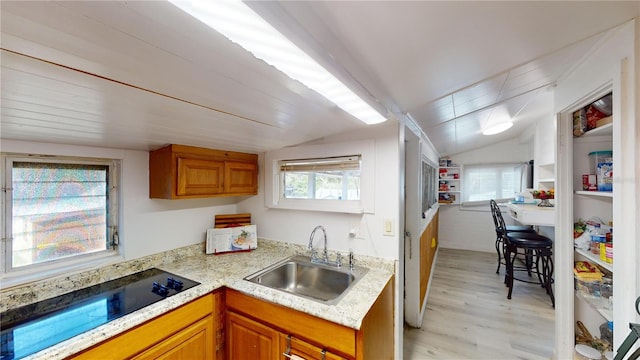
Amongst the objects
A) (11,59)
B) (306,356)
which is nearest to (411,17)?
(11,59)

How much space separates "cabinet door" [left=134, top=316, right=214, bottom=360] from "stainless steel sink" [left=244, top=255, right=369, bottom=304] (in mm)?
372

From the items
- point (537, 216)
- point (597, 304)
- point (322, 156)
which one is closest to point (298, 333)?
point (322, 156)

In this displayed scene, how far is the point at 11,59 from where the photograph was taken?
65 centimetres

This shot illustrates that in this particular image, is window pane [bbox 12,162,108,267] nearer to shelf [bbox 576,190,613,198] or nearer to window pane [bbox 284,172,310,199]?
window pane [bbox 284,172,310,199]

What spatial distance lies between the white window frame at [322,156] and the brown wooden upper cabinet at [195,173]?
0.75 feet

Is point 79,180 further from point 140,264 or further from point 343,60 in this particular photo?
point 343,60

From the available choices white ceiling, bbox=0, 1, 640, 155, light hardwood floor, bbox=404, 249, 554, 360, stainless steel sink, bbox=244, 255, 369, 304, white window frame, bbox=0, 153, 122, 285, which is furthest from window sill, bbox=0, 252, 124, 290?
light hardwood floor, bbox=404, 249, 554, 360

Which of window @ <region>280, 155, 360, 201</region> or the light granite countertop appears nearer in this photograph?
the light granite countertop

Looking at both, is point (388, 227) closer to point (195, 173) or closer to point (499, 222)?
point (195, 173)

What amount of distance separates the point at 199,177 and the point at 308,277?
1.14 metres

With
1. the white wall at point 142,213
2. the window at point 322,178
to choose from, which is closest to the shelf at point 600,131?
the window at point 322,178

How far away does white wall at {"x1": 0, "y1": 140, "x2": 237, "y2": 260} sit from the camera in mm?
1682

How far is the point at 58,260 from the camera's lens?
1429 millimetres

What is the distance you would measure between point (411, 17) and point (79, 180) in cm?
206
